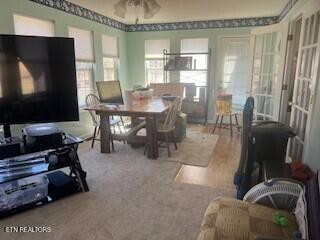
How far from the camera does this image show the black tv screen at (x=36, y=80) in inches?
89.3

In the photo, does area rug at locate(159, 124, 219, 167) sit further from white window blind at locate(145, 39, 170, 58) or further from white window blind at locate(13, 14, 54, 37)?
white window blind at locate(13, 14, 54, 37)

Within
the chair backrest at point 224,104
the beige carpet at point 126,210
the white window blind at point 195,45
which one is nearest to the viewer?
the beige carpet at point 126,210

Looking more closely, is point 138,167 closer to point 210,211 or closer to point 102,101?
point 102,101

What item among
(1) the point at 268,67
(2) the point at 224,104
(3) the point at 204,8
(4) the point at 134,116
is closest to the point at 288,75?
(1) the point at 268,67

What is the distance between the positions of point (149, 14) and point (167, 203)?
7.72 feet

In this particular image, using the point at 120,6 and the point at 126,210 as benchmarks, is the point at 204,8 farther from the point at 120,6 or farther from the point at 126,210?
the point at 126,210

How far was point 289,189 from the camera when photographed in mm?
1628

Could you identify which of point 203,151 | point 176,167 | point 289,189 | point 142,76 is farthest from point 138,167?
→ point 142,76

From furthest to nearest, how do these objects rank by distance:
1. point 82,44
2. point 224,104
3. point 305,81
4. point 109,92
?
point 224,104, point 82,44, point 109,92, point 305,81

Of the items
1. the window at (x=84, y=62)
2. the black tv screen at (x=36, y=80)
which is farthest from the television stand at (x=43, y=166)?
the window at (x=84, y=62)

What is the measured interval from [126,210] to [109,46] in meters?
4.06

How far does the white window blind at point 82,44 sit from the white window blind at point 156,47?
1.73 m

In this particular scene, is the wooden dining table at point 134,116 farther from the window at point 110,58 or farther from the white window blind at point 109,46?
the white window blind at point 109,46

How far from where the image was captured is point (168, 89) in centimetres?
531
